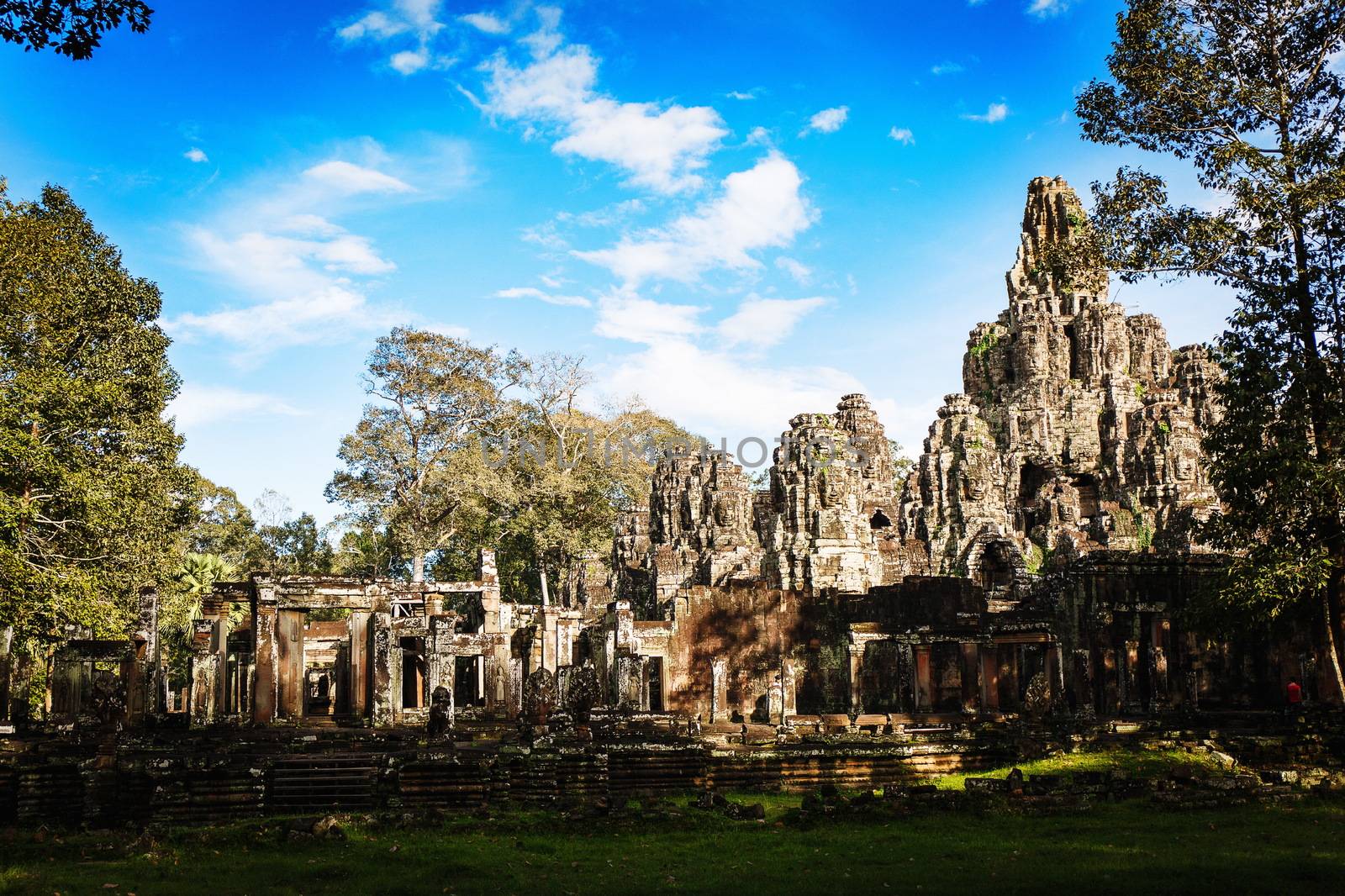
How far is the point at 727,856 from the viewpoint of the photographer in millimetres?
13070

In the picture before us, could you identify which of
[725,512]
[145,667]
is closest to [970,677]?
[725,512]

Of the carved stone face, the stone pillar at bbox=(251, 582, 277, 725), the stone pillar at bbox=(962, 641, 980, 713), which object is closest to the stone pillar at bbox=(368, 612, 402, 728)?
the stone pillar at bbox=(251, 582, 277, 725)

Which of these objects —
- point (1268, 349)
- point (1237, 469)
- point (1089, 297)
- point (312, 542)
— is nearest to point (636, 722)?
point (1237, 469)

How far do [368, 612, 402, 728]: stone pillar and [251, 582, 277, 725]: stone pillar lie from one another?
2.09 meters

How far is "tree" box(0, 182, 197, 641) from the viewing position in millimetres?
25031

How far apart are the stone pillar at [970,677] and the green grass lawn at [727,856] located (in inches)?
702

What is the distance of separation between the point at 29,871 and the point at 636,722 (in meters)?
11.4

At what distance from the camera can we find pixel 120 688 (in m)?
18.5

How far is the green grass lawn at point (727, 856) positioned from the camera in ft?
37.9

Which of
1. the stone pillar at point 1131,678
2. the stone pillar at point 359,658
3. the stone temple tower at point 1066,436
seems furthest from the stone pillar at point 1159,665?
the stone pillar at point 359,658

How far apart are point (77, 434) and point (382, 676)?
11502 mm

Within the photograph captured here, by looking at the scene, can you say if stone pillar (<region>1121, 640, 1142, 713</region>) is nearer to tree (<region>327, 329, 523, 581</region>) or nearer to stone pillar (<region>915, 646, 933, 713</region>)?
stone pillar (<region>915, 646, 933, 713</region>)

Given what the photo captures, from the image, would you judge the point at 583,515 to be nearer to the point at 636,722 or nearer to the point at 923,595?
the point at 923,595

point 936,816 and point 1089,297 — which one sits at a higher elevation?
point 1089,297
